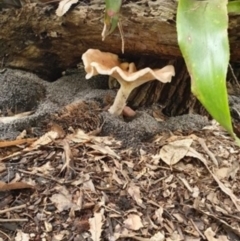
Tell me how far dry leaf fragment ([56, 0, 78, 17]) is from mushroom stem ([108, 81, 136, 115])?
34 centimetres

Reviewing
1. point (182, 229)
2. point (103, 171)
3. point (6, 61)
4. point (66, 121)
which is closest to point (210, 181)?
point (182, 229)

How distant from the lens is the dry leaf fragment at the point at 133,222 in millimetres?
1106

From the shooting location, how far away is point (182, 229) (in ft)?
3.70

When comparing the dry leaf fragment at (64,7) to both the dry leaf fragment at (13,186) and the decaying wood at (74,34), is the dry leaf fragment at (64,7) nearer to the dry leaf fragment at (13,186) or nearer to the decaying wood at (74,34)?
the decaying wood at (74,34)

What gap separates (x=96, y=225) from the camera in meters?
1.09

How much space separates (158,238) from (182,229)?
0.07 metres

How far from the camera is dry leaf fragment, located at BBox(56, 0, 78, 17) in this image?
147 cm

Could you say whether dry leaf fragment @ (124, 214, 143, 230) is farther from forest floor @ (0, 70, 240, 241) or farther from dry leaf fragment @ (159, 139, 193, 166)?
dry leaf fragment @ (159, 139, 193, 166)

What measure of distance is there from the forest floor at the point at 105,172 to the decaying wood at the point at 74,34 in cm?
12

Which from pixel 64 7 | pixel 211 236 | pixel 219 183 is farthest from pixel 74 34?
pixel 211 236

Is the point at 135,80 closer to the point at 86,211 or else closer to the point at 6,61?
the point at 86,211

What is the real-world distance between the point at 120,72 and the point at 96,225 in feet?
1.37

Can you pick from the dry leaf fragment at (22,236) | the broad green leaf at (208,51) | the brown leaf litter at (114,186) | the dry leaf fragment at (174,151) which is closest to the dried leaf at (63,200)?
the brown leaf litter at (114,186)

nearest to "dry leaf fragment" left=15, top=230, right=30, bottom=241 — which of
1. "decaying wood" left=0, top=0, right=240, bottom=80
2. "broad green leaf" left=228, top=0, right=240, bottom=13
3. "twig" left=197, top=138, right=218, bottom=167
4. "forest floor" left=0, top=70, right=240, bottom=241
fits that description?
"forest floor" left=0, top=70, right=240, bottom=241
